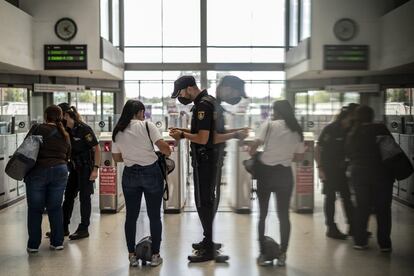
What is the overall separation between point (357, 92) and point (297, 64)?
395 mm

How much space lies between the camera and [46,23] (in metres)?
3.53

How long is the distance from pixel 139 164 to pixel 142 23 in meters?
1.17

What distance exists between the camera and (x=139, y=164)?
3.31m

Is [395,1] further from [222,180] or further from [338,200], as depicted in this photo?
[222,180]

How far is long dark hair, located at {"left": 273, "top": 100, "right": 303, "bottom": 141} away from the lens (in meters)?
2.55

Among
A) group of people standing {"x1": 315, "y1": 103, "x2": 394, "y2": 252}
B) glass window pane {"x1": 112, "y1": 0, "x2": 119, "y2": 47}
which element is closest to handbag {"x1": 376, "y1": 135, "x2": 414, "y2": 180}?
group of people standing {"x1": 315, "y1": 103, "x2": 394, "y2": 252}

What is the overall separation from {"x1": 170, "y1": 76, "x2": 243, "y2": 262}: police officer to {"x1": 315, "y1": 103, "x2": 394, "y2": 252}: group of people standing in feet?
2.20

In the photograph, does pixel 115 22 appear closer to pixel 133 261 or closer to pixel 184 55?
pixel 184 55

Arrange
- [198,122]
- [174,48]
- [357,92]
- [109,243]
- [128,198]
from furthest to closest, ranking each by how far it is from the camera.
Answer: [109,243] → [128,198] → [198,122] → [174,48] → [357,92]

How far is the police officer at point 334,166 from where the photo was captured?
8.51ft

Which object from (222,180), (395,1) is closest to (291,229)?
(222,180)

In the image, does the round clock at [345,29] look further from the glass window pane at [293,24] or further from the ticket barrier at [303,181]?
the ticket barrier at [303,181]

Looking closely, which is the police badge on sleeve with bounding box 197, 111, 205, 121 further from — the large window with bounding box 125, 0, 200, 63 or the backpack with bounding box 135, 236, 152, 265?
the backpack with bounding box 135, 236, 152, 265

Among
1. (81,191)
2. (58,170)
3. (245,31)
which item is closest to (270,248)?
(245,31)
